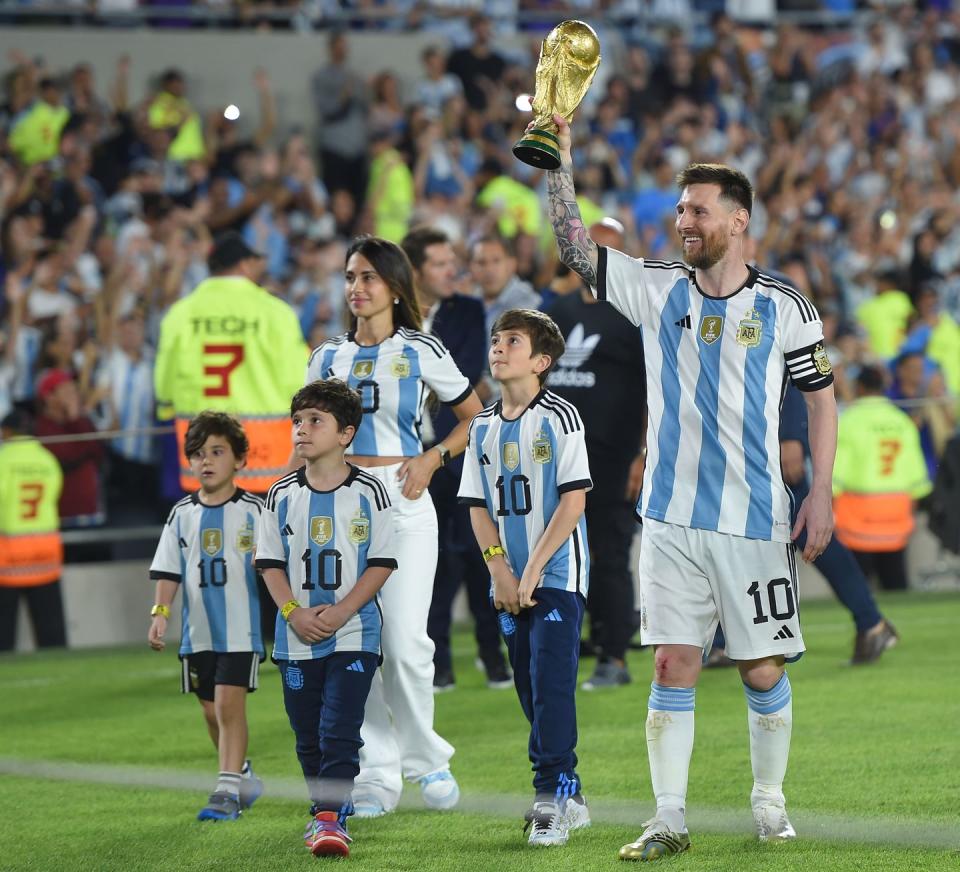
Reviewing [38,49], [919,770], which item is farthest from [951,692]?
[38,49]

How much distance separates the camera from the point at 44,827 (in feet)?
19.4

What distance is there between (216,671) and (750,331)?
93.5 inches

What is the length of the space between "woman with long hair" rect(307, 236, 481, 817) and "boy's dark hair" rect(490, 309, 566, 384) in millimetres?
388

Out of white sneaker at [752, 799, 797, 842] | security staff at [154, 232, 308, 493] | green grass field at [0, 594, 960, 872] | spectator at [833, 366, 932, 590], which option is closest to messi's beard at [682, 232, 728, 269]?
white sneaker at [752, 799, 797, 842]

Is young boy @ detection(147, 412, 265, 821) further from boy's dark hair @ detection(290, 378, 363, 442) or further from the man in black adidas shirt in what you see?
the man in black adidas shirt

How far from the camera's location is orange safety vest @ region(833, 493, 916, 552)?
12.2 meters

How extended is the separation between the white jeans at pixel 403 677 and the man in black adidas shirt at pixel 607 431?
2523 mm

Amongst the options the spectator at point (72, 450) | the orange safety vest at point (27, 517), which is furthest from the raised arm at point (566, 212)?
the spectator at point (72, 450)

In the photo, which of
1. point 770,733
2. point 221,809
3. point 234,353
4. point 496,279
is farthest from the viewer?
point 234,353

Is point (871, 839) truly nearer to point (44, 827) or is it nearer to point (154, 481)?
point (44, 827)

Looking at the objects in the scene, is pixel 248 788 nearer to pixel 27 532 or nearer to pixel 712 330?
pixel 712 330

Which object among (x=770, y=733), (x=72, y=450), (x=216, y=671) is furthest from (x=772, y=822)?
(x=72, y=450)

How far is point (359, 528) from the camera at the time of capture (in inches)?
215

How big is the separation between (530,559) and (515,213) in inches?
413
